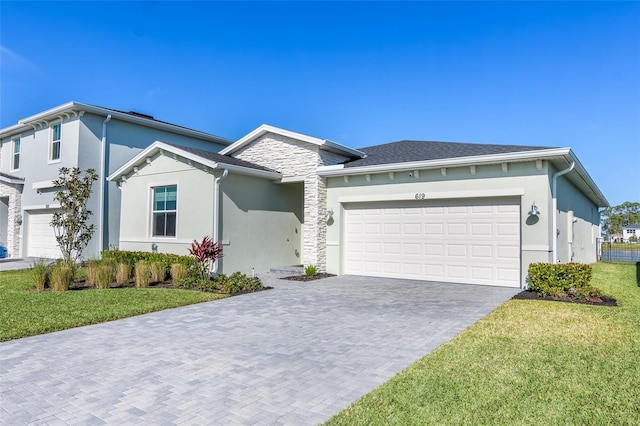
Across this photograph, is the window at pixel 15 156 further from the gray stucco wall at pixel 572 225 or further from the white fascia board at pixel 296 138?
the gray stucco wall at pixel 572 225

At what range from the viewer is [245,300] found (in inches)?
356

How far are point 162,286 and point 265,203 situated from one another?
4694 millimetres

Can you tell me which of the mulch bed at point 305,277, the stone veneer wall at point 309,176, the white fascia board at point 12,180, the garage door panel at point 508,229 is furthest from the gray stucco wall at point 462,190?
the white fascia board at point 12,180

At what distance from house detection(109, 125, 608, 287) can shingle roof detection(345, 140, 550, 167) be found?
0.26ft

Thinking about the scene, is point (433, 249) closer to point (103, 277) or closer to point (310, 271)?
point (310, 271)

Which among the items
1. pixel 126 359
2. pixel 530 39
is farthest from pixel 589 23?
pixel 126 359

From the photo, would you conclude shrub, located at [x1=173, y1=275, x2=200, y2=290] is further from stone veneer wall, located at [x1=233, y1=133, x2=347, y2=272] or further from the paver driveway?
stone veneer wall, located at [x1=233, y1=133, x2=347, y2=272]

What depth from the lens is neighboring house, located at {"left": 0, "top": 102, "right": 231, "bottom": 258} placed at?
1603 centimetres

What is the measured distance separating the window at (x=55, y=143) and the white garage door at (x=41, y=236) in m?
2.71

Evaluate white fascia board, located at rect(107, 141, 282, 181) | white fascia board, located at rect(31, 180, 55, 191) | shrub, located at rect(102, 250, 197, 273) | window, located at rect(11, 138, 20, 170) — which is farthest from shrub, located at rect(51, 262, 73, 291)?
window, located at rect(11, 138, 20, 170)

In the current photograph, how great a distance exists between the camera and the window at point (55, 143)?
17.1 metres

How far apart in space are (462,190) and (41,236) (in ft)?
63.3

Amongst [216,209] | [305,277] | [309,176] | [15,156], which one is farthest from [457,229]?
[15,156]

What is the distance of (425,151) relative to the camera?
13.5 m
